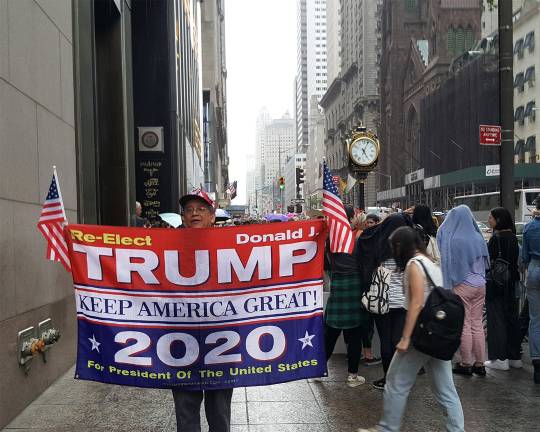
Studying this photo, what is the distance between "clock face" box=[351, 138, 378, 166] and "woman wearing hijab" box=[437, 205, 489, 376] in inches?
258

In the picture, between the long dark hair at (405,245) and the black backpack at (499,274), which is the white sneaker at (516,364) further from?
the long dark hair at (405,245)

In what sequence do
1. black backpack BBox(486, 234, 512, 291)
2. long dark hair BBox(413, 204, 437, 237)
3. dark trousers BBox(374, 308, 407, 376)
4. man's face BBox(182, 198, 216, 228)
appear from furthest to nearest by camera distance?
black backpack BBox(486, 234, 512, 291)
long dark hair BBox(413, 204, 437, 237)
dark trousers BBox(374, 308, 407, 376)
man's face BBox(182, 198, 216, 228)

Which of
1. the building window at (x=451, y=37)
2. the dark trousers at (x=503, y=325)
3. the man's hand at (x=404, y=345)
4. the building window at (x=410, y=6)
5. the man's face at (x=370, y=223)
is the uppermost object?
the building window at (x=410, y=6)

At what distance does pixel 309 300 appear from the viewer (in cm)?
421

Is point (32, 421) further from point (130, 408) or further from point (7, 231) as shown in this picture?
point (7, 231)

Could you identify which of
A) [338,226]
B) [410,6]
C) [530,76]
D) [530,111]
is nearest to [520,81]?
[530,76]

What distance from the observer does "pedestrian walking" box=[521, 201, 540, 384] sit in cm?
682

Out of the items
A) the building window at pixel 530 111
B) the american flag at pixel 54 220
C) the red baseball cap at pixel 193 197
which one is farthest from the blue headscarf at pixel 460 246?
the building window at pixel 530 111

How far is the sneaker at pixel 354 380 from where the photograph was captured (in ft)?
22.1

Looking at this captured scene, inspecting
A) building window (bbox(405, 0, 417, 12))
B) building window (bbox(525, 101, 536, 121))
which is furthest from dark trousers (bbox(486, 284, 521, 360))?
building window (bbox(405, 0, 417, 12))

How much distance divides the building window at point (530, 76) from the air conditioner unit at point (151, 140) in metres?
44.7

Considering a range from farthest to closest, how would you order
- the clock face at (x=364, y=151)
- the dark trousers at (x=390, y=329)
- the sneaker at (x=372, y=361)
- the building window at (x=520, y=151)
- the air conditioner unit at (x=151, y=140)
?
1. the building window at (x=520, y=151)
2. the air conditioner unit at (x=151, y=140)
3. the clock face at (x=364, y=151)
4. the sneaker at (x=372, y=361)
5. the dark trousers at (x=390, y=329)

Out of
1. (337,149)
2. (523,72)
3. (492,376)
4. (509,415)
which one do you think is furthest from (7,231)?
(337,149)

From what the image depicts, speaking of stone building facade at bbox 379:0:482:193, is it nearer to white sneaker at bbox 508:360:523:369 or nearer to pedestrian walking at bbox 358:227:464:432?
white sneaker at bbox 508:360:523:369
